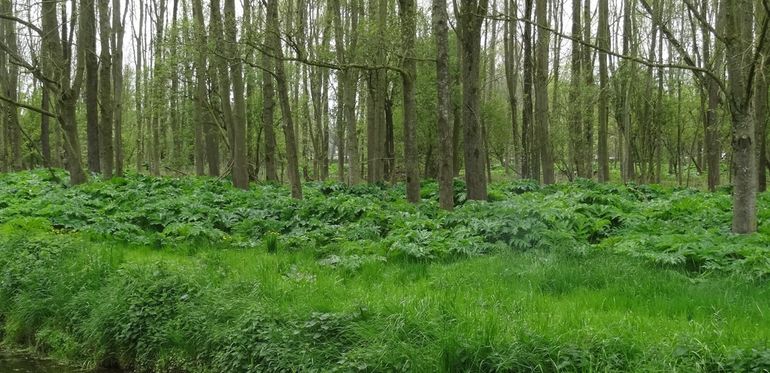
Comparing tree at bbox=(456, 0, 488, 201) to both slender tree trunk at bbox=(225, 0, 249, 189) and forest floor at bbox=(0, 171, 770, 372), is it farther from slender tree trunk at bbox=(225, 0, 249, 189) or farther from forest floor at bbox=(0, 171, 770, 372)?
slender tree trunk at bbox=(225, 0, 249, 189)

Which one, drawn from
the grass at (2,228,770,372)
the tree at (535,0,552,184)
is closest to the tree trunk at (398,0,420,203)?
the grass at (2,228,770,372)

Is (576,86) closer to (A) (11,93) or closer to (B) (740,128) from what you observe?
(B) (740,128)

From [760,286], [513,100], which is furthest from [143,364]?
[513,100]

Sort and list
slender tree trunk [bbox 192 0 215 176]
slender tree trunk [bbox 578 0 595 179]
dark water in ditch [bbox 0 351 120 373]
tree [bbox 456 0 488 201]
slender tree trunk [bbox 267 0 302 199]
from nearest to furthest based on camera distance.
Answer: dark water in ditch [bbox 0 351 120 373] < tree [bbox 456 0 488 201] < slender tree trunk [bbox 267 0 302 199] < slender tree trunk [bbox 192 0 215 176] < slender tree trunk [bbox 578 0 595 179]

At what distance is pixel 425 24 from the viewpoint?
18.6 metres

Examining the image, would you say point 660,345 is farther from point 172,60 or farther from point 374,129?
point 172,60

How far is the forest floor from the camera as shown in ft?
14.5

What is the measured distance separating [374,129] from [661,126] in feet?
44.0

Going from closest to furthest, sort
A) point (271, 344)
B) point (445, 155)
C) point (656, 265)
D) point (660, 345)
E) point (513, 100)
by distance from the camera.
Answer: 1. point (660, 345)
2. point (271, 344)
3. point (656, 265)
4. point (445, 155)
5. point (513, 100)

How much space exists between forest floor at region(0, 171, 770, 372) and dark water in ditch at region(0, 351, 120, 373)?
0.15 metres

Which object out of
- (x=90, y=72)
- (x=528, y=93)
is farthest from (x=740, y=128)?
(x=90, y=72)

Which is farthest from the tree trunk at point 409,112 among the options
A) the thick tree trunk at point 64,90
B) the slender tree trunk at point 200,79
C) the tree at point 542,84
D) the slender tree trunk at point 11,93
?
the slender tree trunk at point 11,93

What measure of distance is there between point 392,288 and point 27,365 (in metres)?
4.12

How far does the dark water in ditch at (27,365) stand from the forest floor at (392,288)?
15cm
